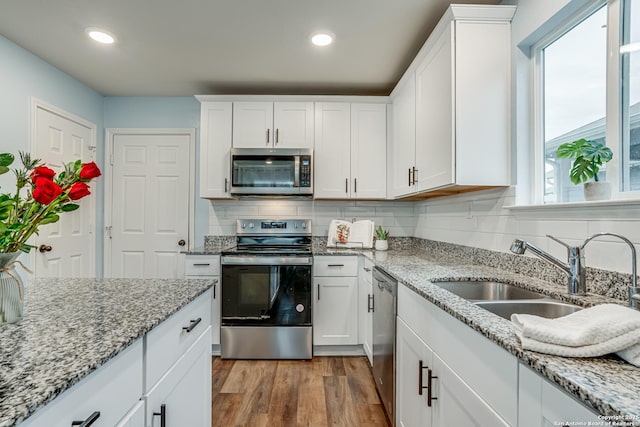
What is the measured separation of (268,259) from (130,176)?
186 centimetres

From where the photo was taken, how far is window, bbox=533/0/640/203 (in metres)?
1.21

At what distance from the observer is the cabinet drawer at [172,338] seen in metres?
0.91

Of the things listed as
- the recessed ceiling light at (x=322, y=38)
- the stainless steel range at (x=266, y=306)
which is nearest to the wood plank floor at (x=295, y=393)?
the stainless steel range at (x=266, y=306)

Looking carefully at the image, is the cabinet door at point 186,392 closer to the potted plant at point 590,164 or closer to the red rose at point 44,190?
the red rose at point 44,190

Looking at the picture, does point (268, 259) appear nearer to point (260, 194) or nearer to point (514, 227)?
point (260, 194)

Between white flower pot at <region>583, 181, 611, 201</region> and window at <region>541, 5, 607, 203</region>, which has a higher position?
window at <region>541, 5, 607, 203</region>

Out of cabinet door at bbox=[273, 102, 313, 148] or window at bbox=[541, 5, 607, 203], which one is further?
Result: cabinet door at bbox=[273, 102, 313, 148]

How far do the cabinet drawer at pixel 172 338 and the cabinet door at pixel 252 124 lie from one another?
1870 mm

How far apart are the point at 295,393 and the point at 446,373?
4.32ft

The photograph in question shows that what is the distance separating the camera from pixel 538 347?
0.72 m

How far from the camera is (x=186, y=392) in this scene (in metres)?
1.15

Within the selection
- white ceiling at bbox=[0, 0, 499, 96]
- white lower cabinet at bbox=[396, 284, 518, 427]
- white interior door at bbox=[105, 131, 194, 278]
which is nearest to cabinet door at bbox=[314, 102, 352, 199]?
white ceiling at bbox=[0, 0, 499, 96]

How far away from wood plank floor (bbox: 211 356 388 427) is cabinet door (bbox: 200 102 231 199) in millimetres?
1483

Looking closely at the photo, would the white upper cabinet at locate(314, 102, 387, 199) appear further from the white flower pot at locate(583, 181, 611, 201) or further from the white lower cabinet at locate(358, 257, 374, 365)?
the white flower pot at locate(583, 181, 611, 201)
